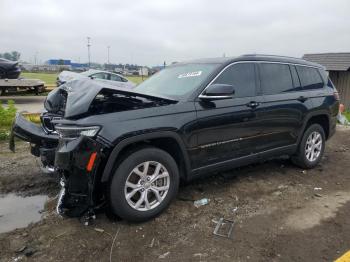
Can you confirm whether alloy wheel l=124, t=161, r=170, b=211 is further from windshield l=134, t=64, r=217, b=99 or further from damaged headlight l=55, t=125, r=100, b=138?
windshield l=134, t=64, r=217, b=99

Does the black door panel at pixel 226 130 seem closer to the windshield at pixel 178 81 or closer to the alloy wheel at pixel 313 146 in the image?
the windshield at pixel 178 81

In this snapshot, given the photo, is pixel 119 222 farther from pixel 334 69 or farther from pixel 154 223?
pixel 334 69

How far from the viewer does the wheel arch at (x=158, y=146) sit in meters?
3.47

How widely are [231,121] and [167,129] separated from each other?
102 cm

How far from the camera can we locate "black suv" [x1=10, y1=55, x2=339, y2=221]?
3492mm

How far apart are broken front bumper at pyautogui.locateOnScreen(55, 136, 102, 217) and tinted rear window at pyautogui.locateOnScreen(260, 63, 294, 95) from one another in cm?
275

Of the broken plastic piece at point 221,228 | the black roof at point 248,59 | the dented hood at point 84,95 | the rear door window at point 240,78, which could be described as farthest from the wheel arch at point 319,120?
the dented hood at point 84,95

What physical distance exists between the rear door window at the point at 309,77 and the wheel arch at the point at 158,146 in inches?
109

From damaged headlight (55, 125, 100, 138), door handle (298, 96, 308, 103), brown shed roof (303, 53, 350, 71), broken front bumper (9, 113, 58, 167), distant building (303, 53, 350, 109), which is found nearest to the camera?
damaged headlight (55, 125, 100, 138)

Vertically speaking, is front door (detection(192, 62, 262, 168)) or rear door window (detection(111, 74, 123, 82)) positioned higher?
rear door window (detection(111, 74, 123, 82))

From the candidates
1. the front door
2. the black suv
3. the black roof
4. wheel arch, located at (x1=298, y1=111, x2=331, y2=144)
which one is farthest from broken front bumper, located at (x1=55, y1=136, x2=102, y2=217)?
wheel arch, located at (x1=298, y1=111, x2=331, y2=144)

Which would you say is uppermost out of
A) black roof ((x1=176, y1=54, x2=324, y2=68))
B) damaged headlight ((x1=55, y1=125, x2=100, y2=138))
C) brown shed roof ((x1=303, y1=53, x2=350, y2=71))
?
brown shed roof ((x1=303, y1=53, x2=350, y2=71))

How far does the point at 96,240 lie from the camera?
351 centimetres

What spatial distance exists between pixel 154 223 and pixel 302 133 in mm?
3085
